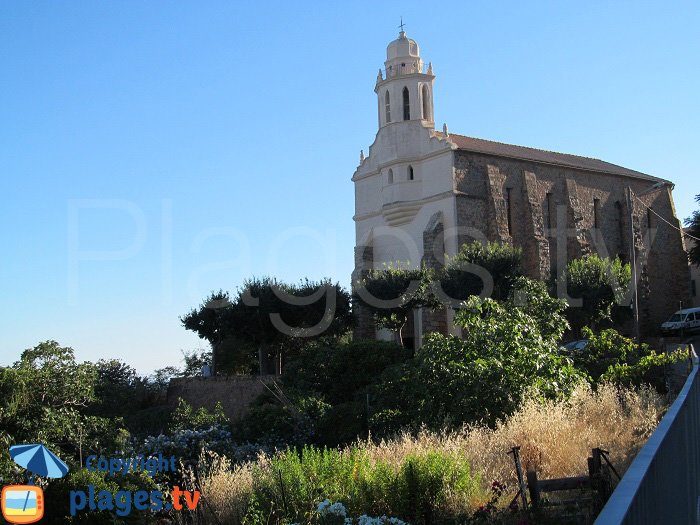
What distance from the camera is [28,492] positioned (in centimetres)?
941

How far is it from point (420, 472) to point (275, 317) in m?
31.8

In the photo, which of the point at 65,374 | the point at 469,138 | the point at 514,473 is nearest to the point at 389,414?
the point at 65,374

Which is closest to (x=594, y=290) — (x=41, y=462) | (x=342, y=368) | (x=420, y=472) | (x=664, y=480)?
Answer: (x=342, y=368)

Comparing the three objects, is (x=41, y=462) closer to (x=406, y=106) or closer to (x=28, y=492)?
(x=28, y=492)

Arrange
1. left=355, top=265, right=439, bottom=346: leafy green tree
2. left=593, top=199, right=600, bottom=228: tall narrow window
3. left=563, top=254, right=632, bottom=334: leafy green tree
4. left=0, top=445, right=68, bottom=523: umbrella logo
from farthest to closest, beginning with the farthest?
left=593, top=199, right=600, bottom=228: tall narrow window, left=563, top=254, right=632, bottom=334: leafy green tree, left=355, top=265, right=439, bottom=346: leafy green tree, left=0, top=445, right=68, bottom=523: umbrella logo

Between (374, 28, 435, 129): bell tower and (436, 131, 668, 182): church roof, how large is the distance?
6.51 feet

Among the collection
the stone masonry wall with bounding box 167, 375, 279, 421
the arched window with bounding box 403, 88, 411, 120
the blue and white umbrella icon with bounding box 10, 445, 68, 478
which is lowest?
the blue and white umbrella icon with bounding box 10, 445, 68, 478

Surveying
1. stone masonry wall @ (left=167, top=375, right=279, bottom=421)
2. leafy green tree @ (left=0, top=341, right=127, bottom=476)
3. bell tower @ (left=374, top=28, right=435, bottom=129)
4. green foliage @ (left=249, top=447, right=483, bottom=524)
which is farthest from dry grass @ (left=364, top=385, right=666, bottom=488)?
bell tower @ (left=374, top=28, right=435, bottom=129)

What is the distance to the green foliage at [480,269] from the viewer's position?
38.0 meters

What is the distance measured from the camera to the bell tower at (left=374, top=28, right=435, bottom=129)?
148 feet

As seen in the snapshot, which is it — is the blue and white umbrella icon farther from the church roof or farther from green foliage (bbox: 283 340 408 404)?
the church roof

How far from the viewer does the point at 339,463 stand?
10594 millimetres

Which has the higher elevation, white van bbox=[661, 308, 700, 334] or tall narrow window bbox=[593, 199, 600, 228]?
tall narrow window bbox=[593, 199, 600, 228]

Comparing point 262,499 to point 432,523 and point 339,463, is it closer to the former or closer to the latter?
point 339,463
